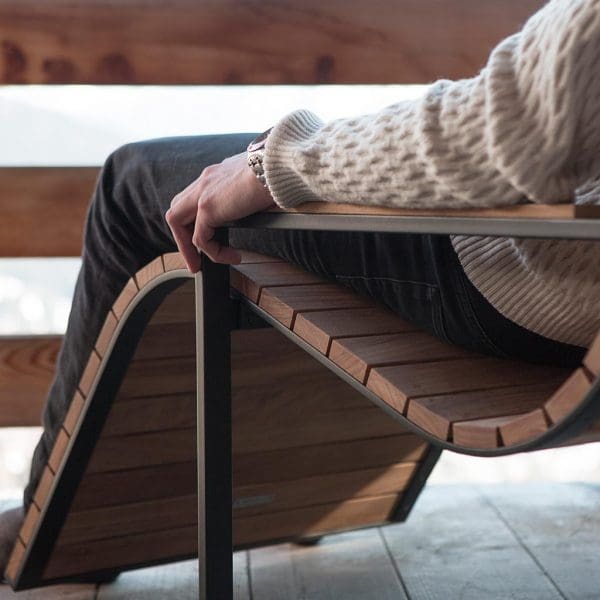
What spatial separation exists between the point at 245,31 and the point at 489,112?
1528mm

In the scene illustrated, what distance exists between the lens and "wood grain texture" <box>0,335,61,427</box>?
2250 millimetres

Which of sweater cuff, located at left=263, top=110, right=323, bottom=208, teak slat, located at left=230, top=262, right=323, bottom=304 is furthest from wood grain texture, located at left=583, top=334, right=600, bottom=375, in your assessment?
teak slat, located at left=230, top=262, right=323, bottom=304

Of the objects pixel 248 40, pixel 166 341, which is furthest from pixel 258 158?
pixel 248 40

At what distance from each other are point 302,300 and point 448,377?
0.67 feet

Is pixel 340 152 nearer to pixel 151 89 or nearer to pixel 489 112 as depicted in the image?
pixel 489 112

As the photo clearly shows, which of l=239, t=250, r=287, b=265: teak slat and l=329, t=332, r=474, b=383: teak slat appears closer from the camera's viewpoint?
l=329, t=332, r=474, b=383: teak slat

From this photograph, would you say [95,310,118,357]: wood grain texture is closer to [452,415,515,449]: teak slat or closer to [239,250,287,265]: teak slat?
[239,250,287,265]: teak slat

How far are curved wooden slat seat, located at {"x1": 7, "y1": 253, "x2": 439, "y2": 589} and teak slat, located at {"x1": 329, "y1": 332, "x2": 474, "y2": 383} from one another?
0.25m

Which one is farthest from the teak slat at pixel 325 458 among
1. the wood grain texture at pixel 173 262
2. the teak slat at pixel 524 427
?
the teak slat at pixel 524 427

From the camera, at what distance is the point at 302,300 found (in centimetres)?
114

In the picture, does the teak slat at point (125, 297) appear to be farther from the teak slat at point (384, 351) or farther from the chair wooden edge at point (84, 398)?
the teak slat at point (384, 351)

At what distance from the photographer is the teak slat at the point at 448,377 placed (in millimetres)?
970

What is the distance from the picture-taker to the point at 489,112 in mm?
780

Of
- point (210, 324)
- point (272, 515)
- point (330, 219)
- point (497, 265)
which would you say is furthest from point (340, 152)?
point (272, 515)
